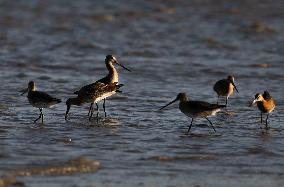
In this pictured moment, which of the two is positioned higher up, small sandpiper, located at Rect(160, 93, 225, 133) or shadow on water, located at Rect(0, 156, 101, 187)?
small sandpiper, located at Rect(160, 93, 225, 133)

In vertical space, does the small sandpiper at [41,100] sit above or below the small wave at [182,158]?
above

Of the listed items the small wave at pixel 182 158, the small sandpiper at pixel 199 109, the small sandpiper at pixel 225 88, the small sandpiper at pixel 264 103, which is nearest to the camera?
the small wave at pixel 182 158

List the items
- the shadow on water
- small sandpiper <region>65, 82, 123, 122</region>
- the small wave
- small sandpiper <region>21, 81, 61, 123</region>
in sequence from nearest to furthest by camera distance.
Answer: the shadow on water, the small wave, small sandpiper <region>21, 81, 61, 123</region>, small sandpiper <region>65, 82, 123, 122</region>

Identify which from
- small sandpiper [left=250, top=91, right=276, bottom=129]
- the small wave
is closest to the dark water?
the small wave

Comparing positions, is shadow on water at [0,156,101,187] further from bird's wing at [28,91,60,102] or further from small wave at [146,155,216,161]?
bird's wing at [28,91,60,102]

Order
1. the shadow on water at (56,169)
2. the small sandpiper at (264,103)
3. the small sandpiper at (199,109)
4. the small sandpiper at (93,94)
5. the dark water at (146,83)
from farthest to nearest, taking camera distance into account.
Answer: the small sandpiper at (93,94), the small sandpiper at (264,103), the small sandpiper at (199,109), the dark water at (146,83), the shadow on water at (56,169)

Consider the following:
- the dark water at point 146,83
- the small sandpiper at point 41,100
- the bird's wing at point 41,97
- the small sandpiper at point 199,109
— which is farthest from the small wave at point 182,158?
the bird's wing at point 41,97

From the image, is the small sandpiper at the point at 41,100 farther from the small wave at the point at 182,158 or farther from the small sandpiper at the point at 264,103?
the small sandpiper at the point at 264,103

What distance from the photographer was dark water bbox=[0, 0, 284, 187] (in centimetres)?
1065

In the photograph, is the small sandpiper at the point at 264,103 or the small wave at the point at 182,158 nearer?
the small wave at the point at 182,158


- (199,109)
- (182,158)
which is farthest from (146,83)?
(182,158)

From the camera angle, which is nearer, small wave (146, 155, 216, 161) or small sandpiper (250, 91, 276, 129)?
small wave (146, 155, 216, 161)

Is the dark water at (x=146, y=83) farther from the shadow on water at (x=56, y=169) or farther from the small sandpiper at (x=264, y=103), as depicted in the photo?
the small sandpiper at (x=264, y=103)

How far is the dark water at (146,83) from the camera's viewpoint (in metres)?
10.6
